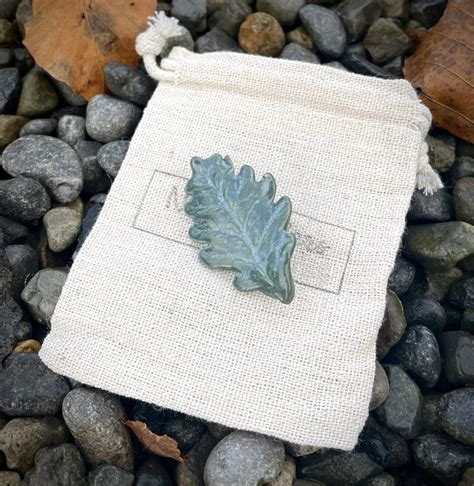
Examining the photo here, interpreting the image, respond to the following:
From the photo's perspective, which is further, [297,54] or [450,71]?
[297,54]

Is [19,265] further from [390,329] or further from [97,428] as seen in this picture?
[390,329]

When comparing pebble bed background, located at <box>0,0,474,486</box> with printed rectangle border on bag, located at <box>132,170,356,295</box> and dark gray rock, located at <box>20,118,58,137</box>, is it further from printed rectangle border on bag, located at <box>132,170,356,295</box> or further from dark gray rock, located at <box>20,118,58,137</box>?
printed rectangle border on bag, located at <box>132,170,356,295</box>

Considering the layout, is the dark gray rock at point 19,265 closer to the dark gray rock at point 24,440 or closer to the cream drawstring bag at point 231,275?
the cream drawstring bag at point 231,275

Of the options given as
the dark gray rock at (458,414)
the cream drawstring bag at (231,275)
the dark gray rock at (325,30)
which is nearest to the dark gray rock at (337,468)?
the cream drawstring bag at (231,275)

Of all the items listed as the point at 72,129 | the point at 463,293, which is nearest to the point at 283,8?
the point at 72,129

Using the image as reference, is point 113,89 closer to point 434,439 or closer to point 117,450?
point 117,450

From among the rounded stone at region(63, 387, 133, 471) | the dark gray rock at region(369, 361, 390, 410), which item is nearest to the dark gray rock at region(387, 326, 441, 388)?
the dark gray rock at region(369, 361, 390, 410)
